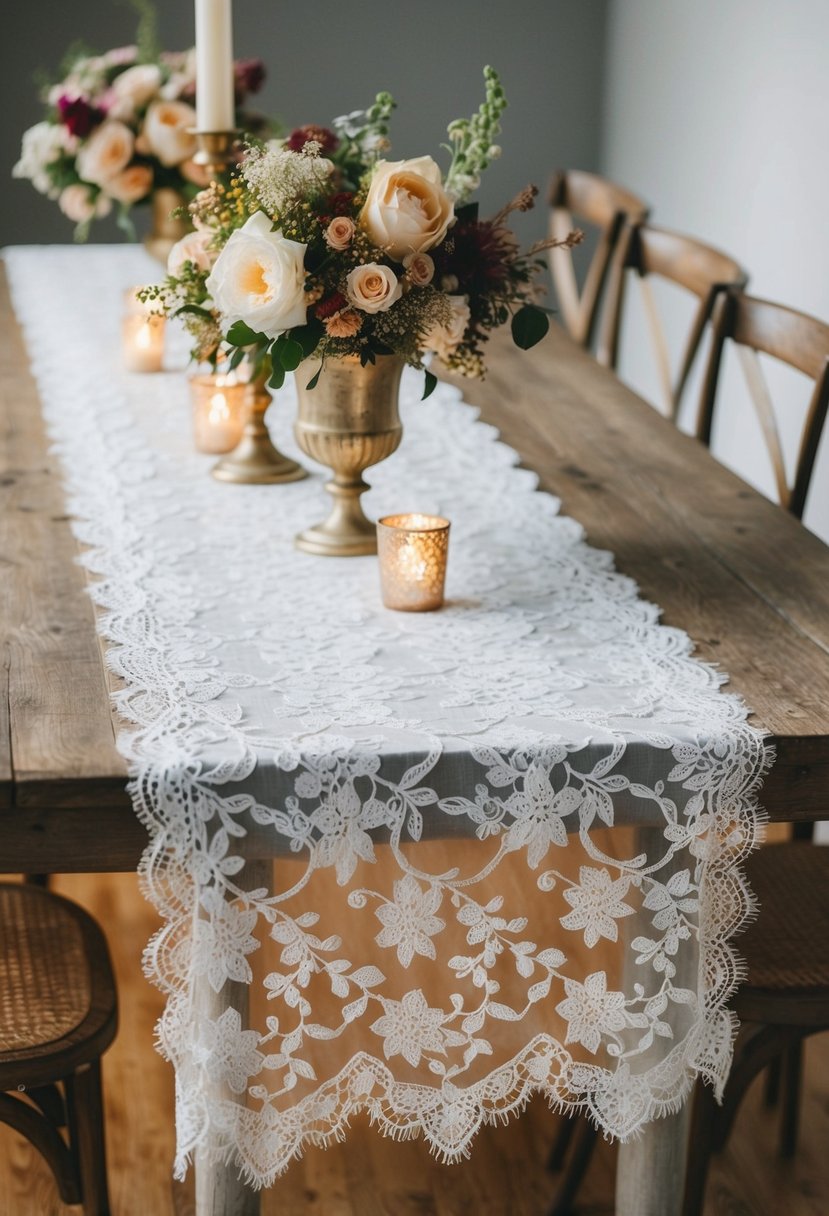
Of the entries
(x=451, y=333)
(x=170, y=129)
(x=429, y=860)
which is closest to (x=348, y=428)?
(x=451, y=333)

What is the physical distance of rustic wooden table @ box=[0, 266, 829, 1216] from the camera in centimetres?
113

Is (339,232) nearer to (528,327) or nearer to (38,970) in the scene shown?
(528,327)

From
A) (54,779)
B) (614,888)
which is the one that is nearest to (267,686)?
(54,779)

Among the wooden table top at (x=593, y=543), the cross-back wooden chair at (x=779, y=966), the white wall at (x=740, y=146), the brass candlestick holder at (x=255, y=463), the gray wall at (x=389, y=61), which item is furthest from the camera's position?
the gray wall at (x=389, y=61)

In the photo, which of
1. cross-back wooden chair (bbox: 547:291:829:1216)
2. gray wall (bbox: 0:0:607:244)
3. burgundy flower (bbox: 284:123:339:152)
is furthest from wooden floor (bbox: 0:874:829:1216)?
gray wall (bbox: 0:0:607:244)

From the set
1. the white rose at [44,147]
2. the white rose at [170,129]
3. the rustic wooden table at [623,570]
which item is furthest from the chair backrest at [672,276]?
the white rose at [44,147]

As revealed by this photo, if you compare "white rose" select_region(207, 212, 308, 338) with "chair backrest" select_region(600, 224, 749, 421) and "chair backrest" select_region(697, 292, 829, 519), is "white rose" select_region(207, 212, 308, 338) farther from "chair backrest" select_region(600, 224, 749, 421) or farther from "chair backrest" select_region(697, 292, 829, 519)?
"chair backrest" select_region(600, 224, 749, 421)

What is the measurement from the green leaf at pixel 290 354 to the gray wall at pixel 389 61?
342cm

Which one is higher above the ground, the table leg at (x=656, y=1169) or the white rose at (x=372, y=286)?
the white rose at (x=372, y=286)

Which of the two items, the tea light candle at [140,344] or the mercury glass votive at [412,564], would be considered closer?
the mercury glass votive at [412,564]

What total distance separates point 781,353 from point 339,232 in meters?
0.92

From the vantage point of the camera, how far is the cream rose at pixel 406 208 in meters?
1.36

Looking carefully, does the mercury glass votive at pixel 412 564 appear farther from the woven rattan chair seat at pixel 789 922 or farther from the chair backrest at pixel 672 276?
the chair backrest at pixel 672 276

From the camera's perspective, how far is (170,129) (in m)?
2.47
